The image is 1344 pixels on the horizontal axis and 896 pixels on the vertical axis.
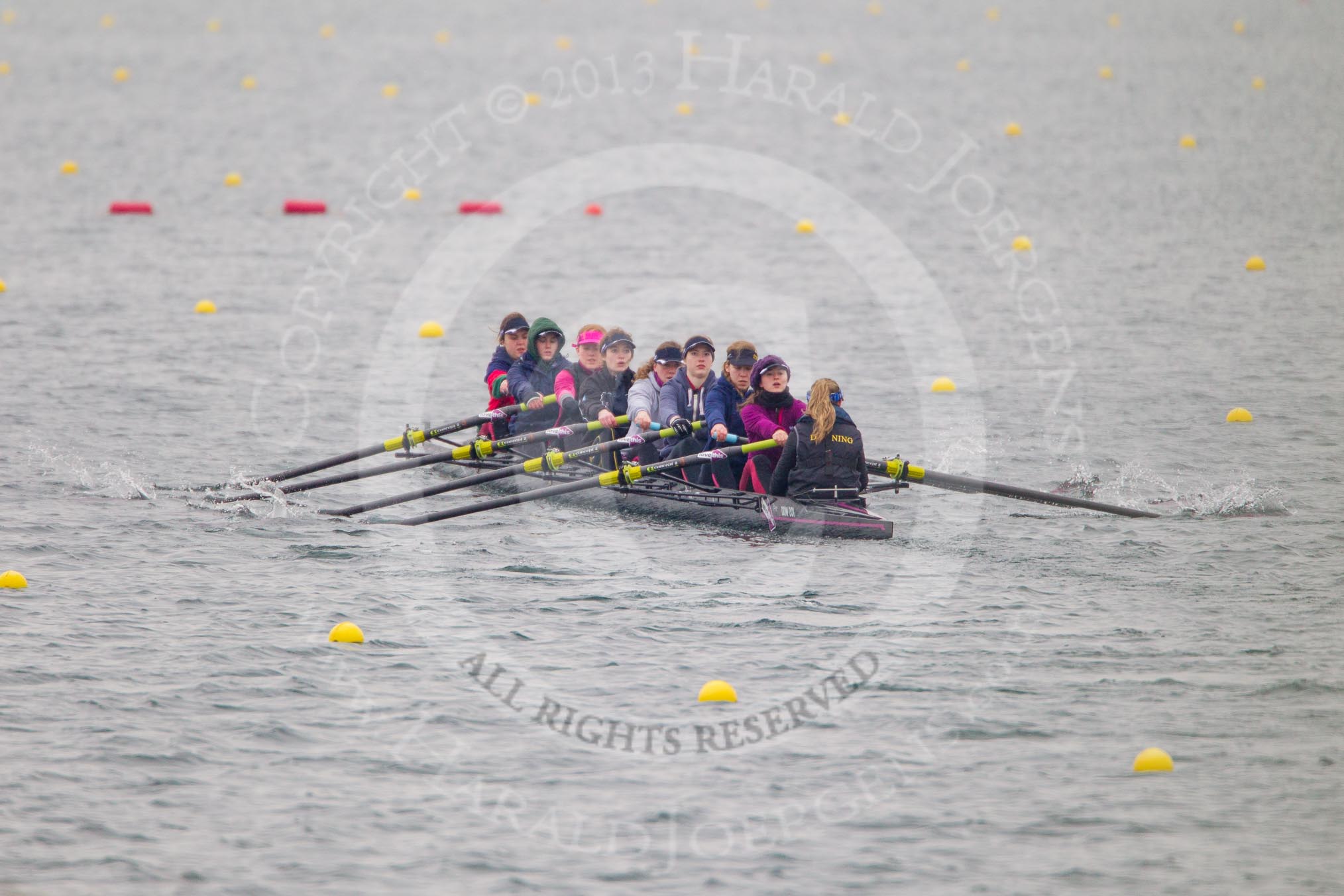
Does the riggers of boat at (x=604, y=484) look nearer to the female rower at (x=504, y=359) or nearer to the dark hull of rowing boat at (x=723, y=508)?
the dark hull of rowing boat at (x=723, y=508)

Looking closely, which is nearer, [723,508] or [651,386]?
[723,508]

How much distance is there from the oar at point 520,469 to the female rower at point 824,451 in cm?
109

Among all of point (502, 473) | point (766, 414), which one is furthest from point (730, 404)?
point (502, 473)

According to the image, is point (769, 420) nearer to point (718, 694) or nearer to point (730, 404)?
point (730, 404)

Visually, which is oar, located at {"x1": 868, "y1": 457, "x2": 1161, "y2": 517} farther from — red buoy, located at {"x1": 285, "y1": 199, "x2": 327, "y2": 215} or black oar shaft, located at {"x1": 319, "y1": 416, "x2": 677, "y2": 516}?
red buoy, located at {"x1": 285, "y1": 199, "x2": 327, "y2": 215}

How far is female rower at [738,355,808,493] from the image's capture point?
15.0m

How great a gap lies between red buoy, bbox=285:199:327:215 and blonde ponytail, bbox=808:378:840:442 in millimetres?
18636

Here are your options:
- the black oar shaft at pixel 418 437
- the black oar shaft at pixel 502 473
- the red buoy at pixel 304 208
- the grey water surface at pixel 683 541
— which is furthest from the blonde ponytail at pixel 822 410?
the red buoy at pixel 304 208

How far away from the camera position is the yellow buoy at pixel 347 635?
12.2 m

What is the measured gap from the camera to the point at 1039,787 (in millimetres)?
9789

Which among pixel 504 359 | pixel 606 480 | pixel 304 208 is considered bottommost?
pixel 606 480

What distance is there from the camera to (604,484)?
1511 centimetres

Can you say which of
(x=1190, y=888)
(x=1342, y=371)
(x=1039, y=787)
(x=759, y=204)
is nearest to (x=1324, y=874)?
(x=1190, y=888)

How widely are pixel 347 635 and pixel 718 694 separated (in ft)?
9.80
